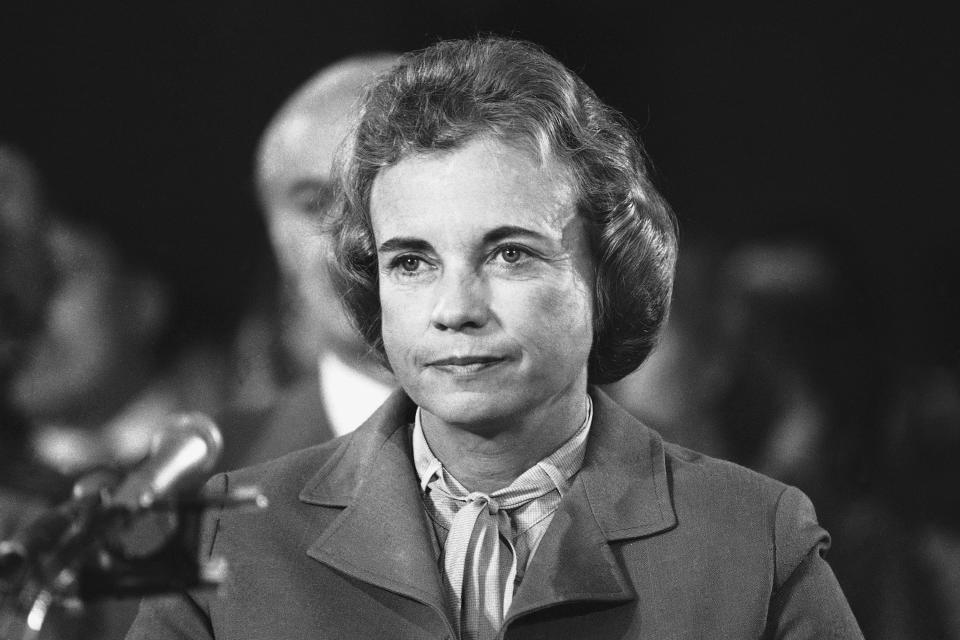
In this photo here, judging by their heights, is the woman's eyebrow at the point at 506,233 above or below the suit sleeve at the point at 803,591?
above

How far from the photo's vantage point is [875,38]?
327 centimetres

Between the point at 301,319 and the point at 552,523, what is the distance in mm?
1367

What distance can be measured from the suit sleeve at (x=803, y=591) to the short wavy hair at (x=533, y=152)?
0.49 meters

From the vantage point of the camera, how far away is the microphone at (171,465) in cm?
148

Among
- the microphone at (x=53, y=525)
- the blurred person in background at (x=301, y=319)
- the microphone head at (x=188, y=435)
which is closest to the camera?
the microphone at (x=53, y=525)

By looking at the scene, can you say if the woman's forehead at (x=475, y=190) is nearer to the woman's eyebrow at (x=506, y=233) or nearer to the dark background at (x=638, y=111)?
the woman's eyebrow at (x=506, y=233)

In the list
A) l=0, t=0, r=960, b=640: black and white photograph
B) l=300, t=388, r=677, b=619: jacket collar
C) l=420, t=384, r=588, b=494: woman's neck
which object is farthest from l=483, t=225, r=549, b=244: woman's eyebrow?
l=0, t=0, r=960, b=640: black and white photograph

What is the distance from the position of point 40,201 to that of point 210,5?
27.9 inches

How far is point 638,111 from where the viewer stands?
330 centimetres

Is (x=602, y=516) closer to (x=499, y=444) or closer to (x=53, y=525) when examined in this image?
(x=499, y=444)

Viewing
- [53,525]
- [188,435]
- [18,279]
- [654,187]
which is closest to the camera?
[53,525]

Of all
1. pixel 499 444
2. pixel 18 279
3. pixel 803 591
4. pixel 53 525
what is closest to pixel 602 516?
pixel 499 444

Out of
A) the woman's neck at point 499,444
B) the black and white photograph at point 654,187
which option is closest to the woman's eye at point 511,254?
the woman's neck at point 499,444

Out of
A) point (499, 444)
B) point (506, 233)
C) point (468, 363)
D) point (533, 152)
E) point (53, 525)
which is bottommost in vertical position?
point (499, 444)
